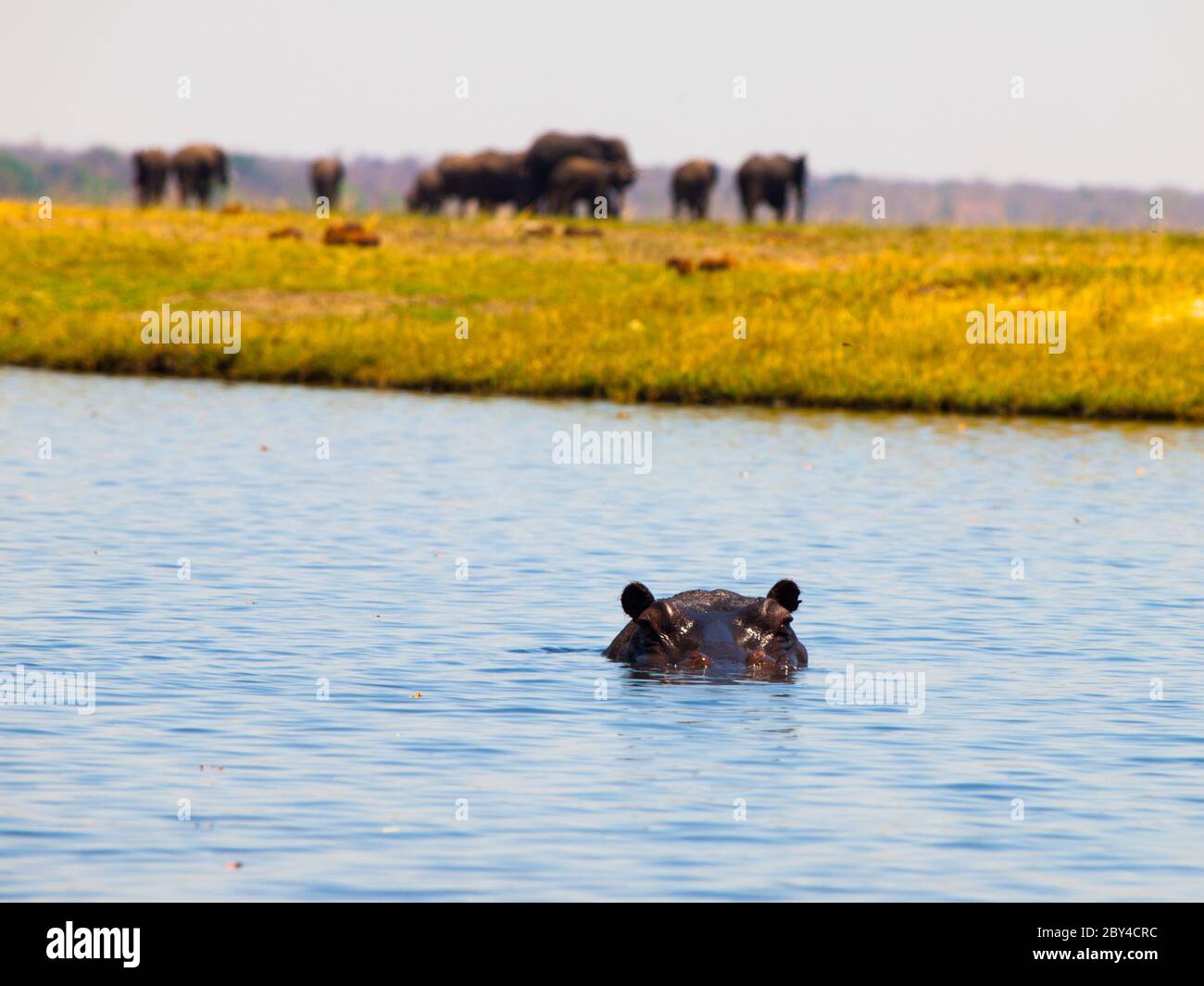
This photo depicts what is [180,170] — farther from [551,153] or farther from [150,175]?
[551,153]

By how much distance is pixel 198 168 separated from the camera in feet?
242

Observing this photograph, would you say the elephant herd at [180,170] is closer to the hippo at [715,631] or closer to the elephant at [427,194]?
the elephant at [427,194]

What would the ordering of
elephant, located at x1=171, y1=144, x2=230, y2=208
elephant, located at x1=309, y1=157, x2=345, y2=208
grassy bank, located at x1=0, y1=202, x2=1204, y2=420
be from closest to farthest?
grassy bank, located at x1=0, y1=202, x2=1204, y2=420, elephant, located at x1=171, y1=144, x2=230, y2=208, elephant, located at x1=309, y1=157, x2=345, y2=208

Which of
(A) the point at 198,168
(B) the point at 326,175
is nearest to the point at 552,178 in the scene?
(A) the point at 198,168

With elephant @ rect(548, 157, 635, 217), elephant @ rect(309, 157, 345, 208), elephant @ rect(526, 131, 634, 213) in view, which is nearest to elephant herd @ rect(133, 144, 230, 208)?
elephant @ rect(309, 157, 345, 208)

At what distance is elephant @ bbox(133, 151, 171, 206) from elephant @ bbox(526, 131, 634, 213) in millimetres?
12018

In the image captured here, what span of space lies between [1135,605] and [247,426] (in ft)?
54.8

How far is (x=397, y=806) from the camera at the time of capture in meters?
10.9

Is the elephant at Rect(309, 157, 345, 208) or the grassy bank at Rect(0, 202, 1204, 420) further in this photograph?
the elephant at Rect(309, 157, 345, 208)

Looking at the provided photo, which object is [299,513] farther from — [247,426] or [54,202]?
[54,202]

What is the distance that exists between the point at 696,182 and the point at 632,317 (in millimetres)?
35027

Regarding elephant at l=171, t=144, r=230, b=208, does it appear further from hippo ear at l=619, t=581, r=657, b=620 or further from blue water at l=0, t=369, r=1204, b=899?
hippo ear at l=619, t=581, r=657, b=620

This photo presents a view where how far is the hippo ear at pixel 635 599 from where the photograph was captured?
13984 millimetres

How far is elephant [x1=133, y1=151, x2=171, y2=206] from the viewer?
7250 cm
